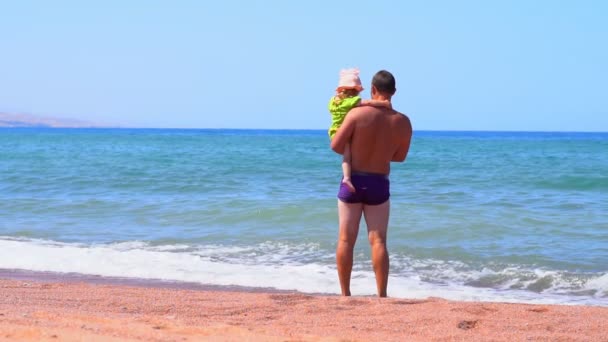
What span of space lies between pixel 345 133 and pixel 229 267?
2.99 meters

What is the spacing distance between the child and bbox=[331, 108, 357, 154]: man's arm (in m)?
0.04

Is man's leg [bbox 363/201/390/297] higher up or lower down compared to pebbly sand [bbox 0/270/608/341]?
higher up

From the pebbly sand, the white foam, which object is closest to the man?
the pebbly sand

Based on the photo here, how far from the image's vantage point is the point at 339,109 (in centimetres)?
562

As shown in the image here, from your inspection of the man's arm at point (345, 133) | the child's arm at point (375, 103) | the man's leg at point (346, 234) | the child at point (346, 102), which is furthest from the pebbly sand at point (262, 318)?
the child's arm at point (375, 103)

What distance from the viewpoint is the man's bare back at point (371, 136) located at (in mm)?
5504

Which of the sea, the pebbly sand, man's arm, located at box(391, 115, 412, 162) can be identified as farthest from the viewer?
the sea

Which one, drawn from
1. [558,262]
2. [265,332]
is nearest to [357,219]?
[265,332]

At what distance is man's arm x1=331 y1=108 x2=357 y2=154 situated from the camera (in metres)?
5.52

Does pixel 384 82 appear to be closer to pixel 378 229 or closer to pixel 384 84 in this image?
pixel 384 84

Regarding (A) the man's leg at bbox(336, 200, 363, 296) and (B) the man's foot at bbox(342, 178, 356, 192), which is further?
(A) the man's leg at bbox(336, 200, 363, 296)

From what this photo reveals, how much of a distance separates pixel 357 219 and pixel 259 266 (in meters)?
2.71

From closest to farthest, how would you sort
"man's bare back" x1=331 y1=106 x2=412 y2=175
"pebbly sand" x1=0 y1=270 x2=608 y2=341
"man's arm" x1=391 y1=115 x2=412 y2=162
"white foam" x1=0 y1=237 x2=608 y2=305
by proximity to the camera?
"pebbly sand" x1=0 y1=270 x2=608 y2=341 → "man's bare back" x1=331 y1=106 x2=412 y2=175 → "man's arm" x1=391 y1=115 x2=412 y2=162 → "white foam" x1=0 y1=237 x2=608 y2=305

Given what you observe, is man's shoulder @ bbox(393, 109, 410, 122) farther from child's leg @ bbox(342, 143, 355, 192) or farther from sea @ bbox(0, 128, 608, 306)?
sea @ bbox(0, 128, 608, 306)
